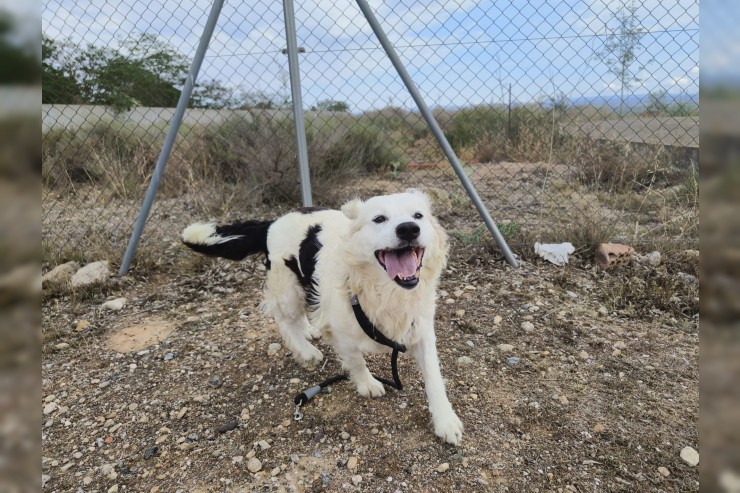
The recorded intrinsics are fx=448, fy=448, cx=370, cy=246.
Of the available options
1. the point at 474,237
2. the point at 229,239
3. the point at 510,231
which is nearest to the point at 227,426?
the point at 229,239

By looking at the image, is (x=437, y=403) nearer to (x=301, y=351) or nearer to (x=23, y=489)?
(x=301, y=351)

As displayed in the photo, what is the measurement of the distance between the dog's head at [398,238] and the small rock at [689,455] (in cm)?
126

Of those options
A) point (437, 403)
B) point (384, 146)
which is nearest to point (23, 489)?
point (437, 403)

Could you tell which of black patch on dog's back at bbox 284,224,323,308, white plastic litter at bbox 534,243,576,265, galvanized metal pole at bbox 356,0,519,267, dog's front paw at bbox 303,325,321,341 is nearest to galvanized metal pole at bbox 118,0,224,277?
galvanized metal pole at bbox 356,0,519,267

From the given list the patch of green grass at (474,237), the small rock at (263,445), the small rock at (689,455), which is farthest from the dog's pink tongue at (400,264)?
the patch of green grass at (474,237)

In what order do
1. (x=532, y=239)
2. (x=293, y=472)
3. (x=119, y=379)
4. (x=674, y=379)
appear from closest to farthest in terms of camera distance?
(x=293, y=472) → (x=674, y=379) → (x=119, y=379) → (x=532, y=239)

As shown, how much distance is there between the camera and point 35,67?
34cm

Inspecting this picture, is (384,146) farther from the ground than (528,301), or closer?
farther from the ground

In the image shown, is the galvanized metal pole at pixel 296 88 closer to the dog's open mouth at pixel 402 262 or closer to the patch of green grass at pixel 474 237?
the patch of green grass at pixel 474 237

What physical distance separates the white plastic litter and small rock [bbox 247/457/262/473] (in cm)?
268

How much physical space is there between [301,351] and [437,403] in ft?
3.08

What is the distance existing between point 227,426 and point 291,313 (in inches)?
30.0

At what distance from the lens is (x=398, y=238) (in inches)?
78.0

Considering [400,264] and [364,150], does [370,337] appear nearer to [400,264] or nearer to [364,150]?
[400,264]
